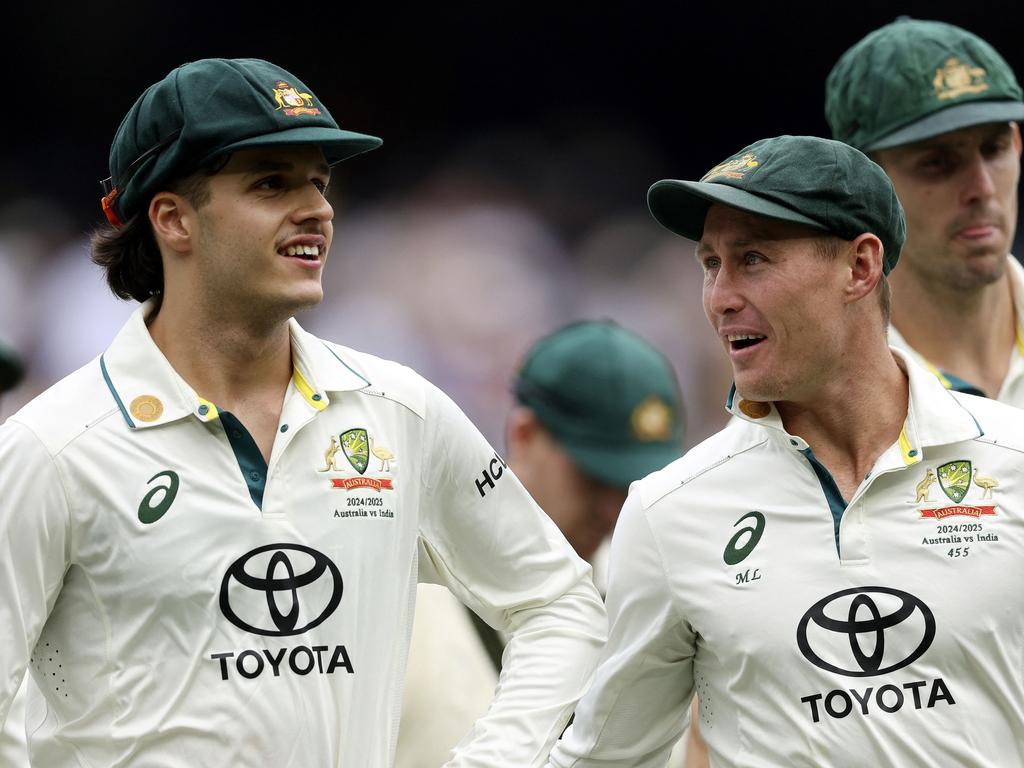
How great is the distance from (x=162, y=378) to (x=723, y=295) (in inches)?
49.5

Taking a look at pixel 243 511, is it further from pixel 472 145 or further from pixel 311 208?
pixel 472 145

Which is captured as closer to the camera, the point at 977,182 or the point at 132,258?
the point at 132,258

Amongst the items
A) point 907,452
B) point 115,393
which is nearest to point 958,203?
point 907,452

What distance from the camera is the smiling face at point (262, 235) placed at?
12.4 ft

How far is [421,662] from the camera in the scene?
4762 millimetres

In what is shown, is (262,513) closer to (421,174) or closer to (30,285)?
(30,285)

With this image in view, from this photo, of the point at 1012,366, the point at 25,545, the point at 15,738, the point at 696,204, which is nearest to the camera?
the point at 25,545

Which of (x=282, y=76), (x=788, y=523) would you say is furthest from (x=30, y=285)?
(x=788, y=523)

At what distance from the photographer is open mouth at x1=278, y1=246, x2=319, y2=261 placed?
3.82m

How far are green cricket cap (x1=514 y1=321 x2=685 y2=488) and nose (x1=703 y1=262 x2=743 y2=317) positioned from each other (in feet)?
4.52

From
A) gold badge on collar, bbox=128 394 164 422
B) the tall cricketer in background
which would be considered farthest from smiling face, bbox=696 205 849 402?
the tall cricketer in background

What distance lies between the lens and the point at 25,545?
11.5ft

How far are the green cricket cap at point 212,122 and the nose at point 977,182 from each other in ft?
7.74

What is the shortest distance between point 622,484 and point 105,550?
77.2 inches
